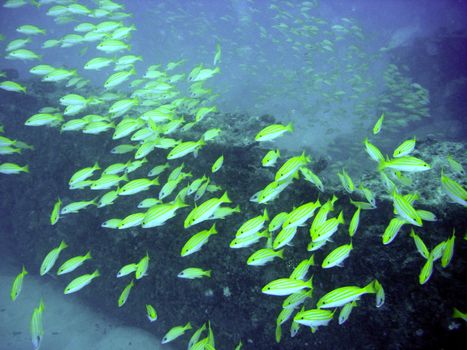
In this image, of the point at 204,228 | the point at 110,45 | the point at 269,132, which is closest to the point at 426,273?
the point at 269,132

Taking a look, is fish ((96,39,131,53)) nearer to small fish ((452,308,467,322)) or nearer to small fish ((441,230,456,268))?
small fish ((441,230,456,268))

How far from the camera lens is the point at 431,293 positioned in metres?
3.49

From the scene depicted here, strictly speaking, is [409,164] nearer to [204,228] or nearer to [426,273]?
[426,273]

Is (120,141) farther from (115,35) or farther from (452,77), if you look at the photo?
(452,77)

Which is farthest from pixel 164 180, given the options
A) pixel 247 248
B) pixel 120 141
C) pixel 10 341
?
pixel 10 341

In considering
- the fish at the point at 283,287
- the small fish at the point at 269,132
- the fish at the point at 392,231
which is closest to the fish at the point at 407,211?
the fish at the point at 392,231

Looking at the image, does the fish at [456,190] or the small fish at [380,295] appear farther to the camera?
the small fish at [380,295]

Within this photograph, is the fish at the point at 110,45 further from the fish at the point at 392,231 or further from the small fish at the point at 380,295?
the small fish at the point at 380,295

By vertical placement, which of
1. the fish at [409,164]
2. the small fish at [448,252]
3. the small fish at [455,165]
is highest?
the fish at [409,164]

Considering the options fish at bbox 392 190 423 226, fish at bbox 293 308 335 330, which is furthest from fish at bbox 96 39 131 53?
fish at bbox 293 308 335 330

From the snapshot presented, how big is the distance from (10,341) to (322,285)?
7.73 meters

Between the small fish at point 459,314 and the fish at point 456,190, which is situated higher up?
the fish at point 456,190

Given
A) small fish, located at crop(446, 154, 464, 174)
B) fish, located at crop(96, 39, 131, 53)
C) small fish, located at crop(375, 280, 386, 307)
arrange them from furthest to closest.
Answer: fish, located at crop(96, 39, 131, 53), small fish, located at crop(446, 154, 464, 174), small fish, located at crop(375, 280, 386, 307)

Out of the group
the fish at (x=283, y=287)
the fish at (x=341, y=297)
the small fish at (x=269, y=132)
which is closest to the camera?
the fish at (x=341, y=297)
